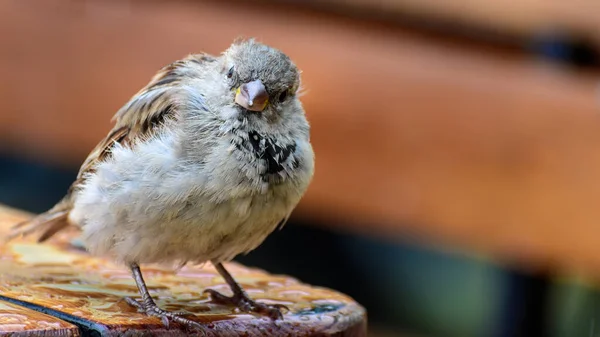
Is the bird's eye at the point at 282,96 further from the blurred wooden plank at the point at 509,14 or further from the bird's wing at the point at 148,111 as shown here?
the blurred wooden plank at the point at 509,14

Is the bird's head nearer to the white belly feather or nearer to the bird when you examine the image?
the bird

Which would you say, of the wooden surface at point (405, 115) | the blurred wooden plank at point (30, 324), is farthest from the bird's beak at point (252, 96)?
the wooden surface at point (405, 115)

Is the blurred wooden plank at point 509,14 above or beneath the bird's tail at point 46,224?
above

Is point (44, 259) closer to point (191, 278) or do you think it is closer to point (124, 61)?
point (191, 278)

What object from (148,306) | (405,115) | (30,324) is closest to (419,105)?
(405,115)

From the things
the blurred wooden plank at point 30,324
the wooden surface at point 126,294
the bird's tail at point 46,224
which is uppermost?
the bird's tail at point 46,224

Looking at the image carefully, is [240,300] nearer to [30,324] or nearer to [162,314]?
[162,314]

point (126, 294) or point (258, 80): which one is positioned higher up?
point (258, 80)
